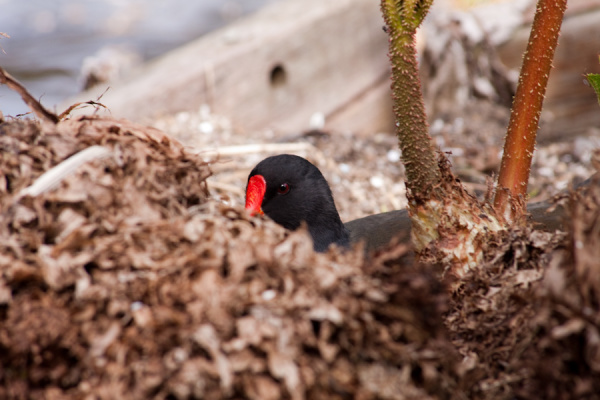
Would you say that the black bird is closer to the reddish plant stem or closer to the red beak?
the red beak

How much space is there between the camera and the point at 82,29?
21.6 ft

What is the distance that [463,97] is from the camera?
4.53 meters

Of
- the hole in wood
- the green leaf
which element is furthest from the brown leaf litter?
the hole in wood

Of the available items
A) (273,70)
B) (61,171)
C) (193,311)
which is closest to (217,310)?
(193,311)

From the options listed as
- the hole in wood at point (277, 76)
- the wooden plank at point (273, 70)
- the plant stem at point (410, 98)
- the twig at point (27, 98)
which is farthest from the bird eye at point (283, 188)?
the hole in wood at point (277, 76)

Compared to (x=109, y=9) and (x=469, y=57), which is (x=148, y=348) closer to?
(x=469, y=57)

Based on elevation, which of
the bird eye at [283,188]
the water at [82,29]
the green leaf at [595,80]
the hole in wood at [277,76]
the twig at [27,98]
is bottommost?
the bird eye at [283,188]

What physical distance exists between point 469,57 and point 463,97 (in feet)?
0.96

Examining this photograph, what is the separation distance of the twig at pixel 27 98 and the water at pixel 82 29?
4.35 meters

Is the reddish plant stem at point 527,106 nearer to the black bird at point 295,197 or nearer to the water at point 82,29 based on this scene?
the black bird at point 295,197

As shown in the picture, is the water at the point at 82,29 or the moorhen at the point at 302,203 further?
the water at the point at 82,29

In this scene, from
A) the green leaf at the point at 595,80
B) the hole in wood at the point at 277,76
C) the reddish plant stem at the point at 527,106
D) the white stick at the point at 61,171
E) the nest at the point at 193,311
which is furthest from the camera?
the hole in wood at the point at 277,76

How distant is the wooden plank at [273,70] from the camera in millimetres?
3787

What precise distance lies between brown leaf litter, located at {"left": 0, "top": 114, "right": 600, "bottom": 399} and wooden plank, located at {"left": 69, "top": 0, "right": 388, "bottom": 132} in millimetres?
2532
